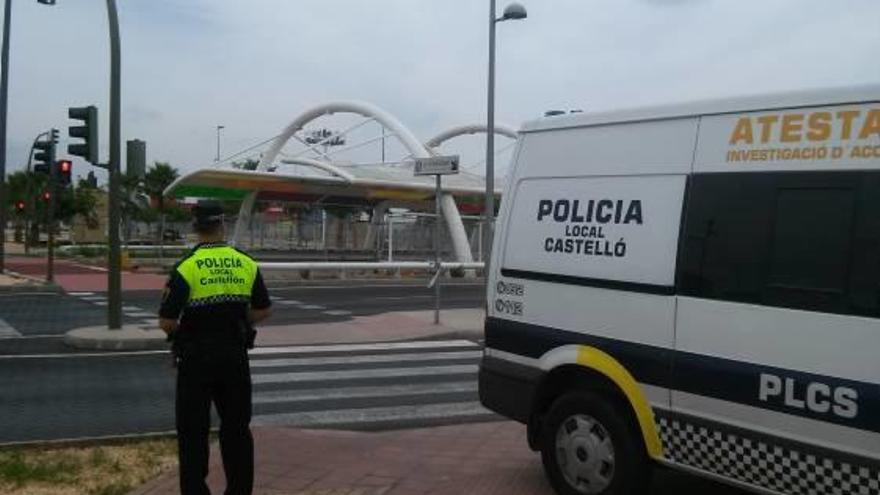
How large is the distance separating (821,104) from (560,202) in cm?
170

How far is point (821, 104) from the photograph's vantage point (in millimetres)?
4457

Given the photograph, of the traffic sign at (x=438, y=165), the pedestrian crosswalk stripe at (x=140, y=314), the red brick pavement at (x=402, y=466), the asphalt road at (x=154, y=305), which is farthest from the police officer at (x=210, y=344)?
the pedestrian crosswalk stripe at (x=140, y=314)

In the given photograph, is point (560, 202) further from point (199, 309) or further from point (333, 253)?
point (333, 253)

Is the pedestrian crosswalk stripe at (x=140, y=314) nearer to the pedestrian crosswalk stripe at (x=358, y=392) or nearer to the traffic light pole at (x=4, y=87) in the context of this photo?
the pedestrian crosswalk stripe at (x=358, y=392)

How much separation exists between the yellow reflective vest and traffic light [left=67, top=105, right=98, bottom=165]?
10060mm

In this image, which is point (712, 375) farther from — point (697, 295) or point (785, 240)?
point (785, 240)

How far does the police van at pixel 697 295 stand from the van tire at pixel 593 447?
1 centimetres

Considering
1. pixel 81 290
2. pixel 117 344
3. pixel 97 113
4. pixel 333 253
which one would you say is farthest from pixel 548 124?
pixel 333 253

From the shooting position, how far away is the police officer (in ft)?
17.0

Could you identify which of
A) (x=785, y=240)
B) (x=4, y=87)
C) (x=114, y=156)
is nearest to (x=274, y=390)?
(x=114, y=156)

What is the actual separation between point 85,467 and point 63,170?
57.4 feet

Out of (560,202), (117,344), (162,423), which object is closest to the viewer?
(560,202)

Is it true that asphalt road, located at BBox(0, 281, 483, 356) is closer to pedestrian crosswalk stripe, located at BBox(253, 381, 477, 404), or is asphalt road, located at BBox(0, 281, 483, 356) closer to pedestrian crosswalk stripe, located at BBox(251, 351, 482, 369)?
pedestrian crosswalk stripe, located at BBox(251, 351, 482, 369)

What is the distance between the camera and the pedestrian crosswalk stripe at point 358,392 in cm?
972
